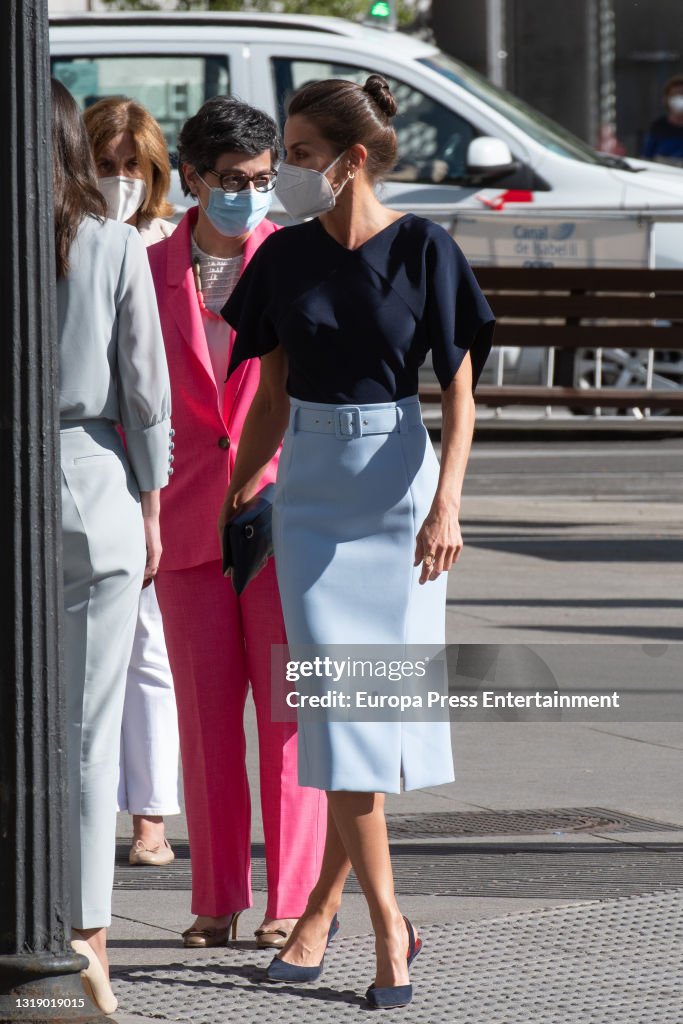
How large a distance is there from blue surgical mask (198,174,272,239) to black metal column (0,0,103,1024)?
3.52ft

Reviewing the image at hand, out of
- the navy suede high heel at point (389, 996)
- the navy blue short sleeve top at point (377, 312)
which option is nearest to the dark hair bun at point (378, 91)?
the navy blue short sleeve top at point (377, 312)

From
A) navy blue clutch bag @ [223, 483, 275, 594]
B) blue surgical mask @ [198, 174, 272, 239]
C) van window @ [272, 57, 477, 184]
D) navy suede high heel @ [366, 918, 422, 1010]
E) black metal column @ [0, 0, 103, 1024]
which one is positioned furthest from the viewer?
van window @ [272, 57, 477, 184]

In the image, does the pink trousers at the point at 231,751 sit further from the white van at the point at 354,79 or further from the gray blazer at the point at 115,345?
the white van at the point at 354,79

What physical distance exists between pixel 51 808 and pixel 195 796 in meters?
1.08

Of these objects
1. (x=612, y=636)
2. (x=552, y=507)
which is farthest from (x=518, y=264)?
(x=612, y=636)

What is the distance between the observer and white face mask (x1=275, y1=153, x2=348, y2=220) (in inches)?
161

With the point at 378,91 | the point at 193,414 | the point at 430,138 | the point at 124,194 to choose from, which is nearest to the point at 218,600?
the point at 193,414

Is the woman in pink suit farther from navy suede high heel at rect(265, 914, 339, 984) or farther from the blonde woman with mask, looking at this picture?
the blonde woman with mask

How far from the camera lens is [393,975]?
4.03 meters

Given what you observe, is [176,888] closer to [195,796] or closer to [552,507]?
[195,796]

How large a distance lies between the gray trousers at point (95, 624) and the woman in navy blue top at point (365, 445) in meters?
0.35

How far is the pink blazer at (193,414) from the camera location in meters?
4.65

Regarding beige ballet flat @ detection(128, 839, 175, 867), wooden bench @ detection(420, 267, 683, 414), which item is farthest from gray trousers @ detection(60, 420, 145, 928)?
wooden bench @ detection(420, 267, 683, 414)

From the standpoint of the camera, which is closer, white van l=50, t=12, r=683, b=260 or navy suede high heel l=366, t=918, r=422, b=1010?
navy suede high heel l=366, t=918, r=422, b=1010
